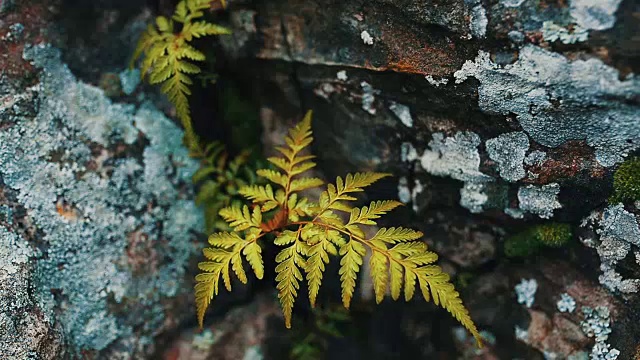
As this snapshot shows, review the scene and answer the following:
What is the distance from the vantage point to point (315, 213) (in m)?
2.52

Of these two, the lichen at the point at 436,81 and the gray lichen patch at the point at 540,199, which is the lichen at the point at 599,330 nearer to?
the gray lichen patch at the point at 540,199

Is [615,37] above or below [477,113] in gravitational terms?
above

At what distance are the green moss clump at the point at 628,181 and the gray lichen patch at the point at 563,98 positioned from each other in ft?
0.13

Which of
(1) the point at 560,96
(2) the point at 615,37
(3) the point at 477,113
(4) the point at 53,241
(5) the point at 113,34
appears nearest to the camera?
(2) the point at 615,37

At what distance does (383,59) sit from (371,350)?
5.41 ft

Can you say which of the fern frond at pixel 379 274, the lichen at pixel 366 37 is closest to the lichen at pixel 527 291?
the fern frond at pixel 379 274

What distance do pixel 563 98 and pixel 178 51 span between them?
1.72 m

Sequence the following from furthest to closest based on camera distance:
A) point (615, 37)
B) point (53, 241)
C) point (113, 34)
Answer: point (113, 34), point (53, 241), point (615, 37)

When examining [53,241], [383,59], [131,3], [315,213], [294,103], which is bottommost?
[53,241]

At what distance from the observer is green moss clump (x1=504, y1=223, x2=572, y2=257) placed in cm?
252

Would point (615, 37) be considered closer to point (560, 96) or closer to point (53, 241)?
point (560, 96)

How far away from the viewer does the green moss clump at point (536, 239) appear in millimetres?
2520

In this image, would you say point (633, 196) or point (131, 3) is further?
point (131, 3)

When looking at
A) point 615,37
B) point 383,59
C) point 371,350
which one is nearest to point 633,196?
point 615,37
